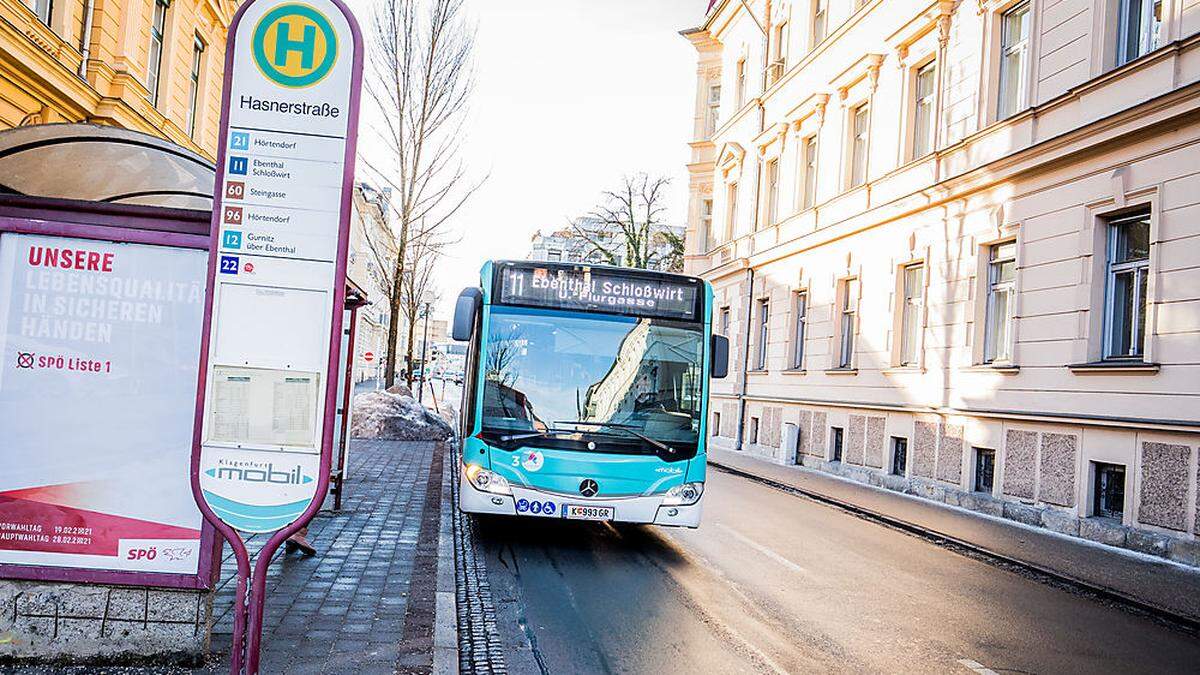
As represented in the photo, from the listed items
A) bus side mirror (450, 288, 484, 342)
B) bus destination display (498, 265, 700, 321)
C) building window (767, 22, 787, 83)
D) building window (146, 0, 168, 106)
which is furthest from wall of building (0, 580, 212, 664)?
building window (767, 22, 787, 83)

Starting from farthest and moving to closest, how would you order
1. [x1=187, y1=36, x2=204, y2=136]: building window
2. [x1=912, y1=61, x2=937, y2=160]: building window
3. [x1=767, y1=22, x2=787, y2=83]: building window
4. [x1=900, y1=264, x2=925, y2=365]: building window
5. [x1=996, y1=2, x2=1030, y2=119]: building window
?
[x1=767, y1=22, x2=787, y2=83]: building window < [x1=187, y1=36, x2=204, y2=136]: building window < [x1=912, y1=61, x2=937, y2=160]: building window < [x1=900, y1=264, x2=925, y2=365]: building window < [x1=996, y1=2, x2=1030, y2=119]: building window

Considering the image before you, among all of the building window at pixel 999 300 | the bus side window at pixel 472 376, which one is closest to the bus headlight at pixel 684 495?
the bus side window at pixel 472 376

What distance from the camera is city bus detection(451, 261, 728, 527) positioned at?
382 inches

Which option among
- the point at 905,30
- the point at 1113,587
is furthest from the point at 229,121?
the point at 905,30

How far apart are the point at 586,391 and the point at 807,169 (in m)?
18.7

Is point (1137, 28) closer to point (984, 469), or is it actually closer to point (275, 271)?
point (984, 469)

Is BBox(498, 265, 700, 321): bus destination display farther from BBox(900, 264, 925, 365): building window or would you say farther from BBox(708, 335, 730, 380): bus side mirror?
BBox(900, 264, 925, 365): building window

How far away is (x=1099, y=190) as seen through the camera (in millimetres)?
13789

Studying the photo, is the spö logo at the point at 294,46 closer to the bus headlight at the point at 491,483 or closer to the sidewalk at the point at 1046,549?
the bus headlight at the point at 491,483

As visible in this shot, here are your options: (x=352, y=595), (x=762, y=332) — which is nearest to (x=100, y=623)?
(x=352, y=595)

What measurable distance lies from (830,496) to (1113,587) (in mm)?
7444

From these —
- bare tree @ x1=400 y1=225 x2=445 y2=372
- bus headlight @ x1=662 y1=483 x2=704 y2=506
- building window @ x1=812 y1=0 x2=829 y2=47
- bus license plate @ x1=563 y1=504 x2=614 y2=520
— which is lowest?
bus license plate @ x1=563 y1=504 x2=614 y2=520

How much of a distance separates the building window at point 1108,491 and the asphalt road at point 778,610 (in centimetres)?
275

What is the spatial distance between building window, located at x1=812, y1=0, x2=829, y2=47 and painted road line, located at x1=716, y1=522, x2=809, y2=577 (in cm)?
1766
